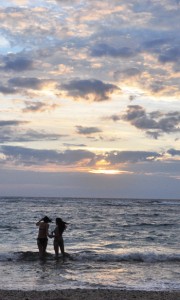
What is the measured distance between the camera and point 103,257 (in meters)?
18.4

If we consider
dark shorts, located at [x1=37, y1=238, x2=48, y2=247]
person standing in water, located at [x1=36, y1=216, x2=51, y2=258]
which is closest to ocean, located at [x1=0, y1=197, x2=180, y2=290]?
person standing in water, located at [x1=36, y1=216, x2=51, y2=258]

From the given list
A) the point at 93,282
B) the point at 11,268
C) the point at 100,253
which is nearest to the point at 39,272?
the point at 11,268

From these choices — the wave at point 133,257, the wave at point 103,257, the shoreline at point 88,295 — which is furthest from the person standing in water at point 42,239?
the shoreline at point 88,295

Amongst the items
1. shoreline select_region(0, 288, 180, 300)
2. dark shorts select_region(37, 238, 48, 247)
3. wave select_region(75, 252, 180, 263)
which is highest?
dark shorts select_region(37, 238, 48, 247)

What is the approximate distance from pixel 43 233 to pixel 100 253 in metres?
3.15

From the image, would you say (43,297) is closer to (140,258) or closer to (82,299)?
(82,299)

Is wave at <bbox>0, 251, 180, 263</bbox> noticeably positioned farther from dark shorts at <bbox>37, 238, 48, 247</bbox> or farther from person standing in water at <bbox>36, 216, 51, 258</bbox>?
dark shorts at <bbox>37, 238, 48, 247</bbox>

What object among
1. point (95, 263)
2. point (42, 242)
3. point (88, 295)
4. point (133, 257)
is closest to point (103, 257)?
point (95, 263)

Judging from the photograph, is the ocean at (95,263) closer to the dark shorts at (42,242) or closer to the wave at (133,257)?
the wave at (133,257)

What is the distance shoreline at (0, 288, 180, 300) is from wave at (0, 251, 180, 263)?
261 inches

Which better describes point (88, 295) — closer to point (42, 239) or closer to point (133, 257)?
point (42, 239)

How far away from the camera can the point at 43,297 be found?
10273mm

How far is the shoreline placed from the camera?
1030 cm

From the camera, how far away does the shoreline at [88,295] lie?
10305mm
